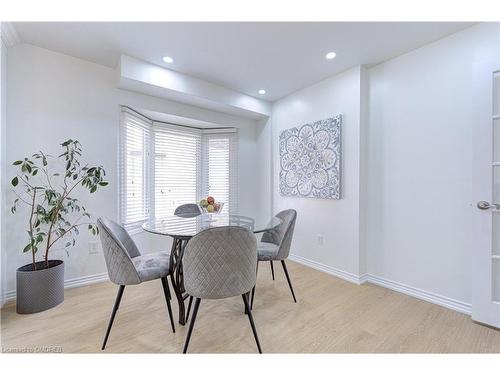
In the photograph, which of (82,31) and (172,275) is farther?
(82,31)

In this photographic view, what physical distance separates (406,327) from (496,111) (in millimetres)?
1805

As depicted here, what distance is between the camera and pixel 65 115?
7.77 feet

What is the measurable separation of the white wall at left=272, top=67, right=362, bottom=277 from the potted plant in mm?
2515

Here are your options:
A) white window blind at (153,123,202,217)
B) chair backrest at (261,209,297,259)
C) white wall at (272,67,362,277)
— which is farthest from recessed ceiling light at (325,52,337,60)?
white window blind at (153,123,202,217)

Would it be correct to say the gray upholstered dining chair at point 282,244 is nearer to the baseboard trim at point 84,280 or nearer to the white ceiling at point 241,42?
the white ceiling at point 241,42

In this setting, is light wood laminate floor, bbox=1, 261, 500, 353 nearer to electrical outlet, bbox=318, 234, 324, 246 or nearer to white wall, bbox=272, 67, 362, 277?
white wall, bbox=272, 67, 362, 277

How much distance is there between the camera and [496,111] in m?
1.71

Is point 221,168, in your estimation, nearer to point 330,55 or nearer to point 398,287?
point 330,55

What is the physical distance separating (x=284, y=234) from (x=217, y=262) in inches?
34.9

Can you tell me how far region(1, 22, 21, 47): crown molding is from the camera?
1.86m

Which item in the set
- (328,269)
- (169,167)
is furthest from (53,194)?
(328,269)

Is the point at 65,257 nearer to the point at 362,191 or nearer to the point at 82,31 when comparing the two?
the point at 82,31

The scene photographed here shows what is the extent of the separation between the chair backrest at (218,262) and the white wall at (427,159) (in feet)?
6.06
